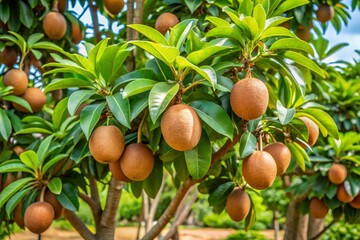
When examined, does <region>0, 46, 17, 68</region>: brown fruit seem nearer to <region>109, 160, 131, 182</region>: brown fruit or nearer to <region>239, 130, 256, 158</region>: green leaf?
<region>109, 160, 131, 182</region>: brown fruit

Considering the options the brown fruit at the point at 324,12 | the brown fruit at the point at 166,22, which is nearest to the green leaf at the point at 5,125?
A: the brown fruit at the point at 166,22

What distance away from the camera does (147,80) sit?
4.74ft

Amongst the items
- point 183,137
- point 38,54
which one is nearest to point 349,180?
point 183,137

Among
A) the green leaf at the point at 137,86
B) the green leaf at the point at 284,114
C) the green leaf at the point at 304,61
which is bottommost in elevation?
the green leaf at the point at 284,114

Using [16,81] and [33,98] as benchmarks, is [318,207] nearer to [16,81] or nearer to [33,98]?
[33,98]

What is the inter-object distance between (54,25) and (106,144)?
1.26 metres

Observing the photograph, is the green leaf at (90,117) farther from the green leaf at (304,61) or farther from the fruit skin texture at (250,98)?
the green leaf at (304,61)

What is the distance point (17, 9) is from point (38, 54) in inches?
13.6

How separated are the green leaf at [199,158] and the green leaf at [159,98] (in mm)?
223

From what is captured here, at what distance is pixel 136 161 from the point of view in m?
1.50

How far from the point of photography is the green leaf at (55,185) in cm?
195

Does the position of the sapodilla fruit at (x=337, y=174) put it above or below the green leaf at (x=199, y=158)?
below

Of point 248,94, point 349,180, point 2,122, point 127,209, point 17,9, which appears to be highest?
point 17,9

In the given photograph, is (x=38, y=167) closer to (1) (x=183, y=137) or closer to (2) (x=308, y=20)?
(1) (x=183, y=137)
